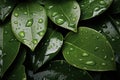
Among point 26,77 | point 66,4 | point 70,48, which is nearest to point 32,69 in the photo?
point 26,77

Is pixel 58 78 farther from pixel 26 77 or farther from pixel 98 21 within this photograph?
pixel 98 21

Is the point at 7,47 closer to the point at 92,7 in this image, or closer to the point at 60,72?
the point at 60,72

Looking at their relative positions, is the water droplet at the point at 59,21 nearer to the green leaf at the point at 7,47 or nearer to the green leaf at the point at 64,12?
the green leaf at the point at 64,12

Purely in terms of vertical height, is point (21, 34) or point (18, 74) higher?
point (21, 34)

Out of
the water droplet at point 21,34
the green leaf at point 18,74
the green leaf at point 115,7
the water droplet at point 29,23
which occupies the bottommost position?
the green leaf at point 18,74

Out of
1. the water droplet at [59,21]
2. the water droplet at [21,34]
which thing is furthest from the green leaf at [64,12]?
the water droplet at [21,34]

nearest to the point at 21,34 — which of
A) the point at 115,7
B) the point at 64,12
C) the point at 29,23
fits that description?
the point at 29,23

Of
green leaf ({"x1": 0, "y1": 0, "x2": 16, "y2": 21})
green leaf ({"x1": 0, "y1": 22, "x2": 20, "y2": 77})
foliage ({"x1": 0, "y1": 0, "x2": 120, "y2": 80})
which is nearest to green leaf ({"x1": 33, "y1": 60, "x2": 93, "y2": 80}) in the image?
foliage ({"x1": 0, "y1": 0, "x2": 120, "y2": 80})
